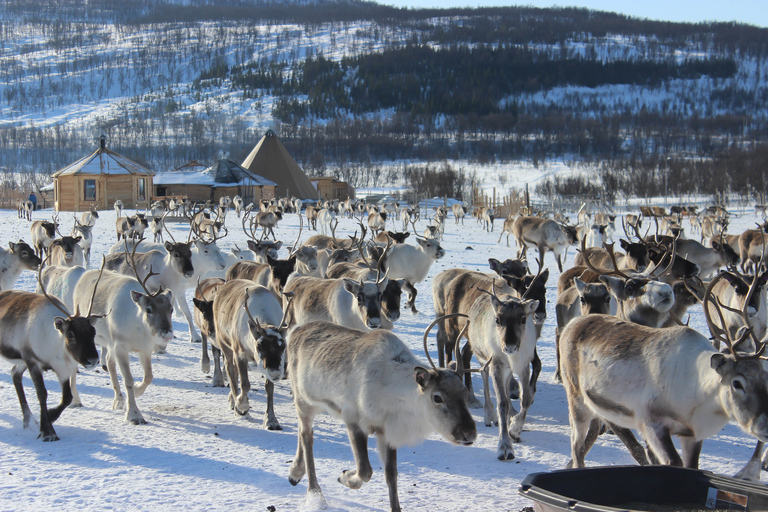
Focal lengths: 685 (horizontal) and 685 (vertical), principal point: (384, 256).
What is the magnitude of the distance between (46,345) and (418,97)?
136 m

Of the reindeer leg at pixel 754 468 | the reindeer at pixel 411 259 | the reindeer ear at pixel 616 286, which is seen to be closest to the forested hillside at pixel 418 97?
the reindeer at pixel 411 259

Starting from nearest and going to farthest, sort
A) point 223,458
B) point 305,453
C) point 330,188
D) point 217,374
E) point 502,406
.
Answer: point 305,453 < point 223,458 < point 502,406 < point 217,374 < point 330,188

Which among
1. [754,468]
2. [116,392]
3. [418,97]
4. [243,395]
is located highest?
[418,97]

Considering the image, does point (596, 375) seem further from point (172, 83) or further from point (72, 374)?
point (172, 83)

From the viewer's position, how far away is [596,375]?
4.14 meters

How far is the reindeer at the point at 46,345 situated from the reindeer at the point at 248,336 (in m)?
1.13

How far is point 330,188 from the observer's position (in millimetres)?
65625

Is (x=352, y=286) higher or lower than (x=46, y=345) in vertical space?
higher

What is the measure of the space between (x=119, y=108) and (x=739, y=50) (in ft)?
471

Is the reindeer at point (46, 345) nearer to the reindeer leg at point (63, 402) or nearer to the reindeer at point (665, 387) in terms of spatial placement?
the reindeer leg at point (63, 402)

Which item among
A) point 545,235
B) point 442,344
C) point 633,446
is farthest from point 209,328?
point 545,235

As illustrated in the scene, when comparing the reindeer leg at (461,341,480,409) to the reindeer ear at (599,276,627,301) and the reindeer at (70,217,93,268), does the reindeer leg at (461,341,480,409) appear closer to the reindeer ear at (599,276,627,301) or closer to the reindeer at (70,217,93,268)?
the reindeer ear at (599,276,627,301)

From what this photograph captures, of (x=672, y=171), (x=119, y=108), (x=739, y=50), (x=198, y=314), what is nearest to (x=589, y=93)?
(x=739, y=50)

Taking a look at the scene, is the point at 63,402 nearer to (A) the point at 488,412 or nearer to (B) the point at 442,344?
(A) the point at 488,412
